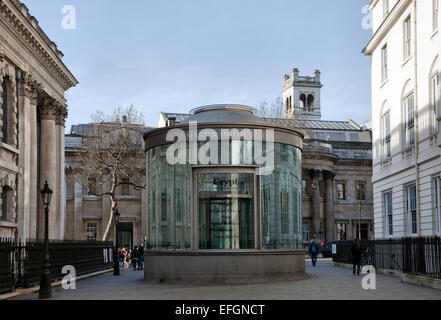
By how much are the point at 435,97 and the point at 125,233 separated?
44.9m

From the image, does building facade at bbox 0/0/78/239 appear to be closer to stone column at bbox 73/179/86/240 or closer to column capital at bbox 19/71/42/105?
column capital at bbox 19/71/42/105

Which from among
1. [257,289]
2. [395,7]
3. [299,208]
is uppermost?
[395,7]

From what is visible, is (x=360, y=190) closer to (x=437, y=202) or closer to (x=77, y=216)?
(x=77, y=216)

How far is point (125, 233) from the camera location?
65.4 m

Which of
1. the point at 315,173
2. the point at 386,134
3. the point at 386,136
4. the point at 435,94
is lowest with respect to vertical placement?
the point at 386,136

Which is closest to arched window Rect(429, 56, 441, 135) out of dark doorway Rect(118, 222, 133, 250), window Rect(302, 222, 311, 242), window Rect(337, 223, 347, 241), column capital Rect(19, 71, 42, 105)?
column capital Rect(19, 71, 42, 105)

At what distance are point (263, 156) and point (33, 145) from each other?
2044 cm

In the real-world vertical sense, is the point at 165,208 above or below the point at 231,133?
below

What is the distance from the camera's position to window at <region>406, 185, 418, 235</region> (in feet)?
93.7

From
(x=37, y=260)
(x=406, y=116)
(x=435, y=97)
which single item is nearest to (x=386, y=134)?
(x=406, y=116)

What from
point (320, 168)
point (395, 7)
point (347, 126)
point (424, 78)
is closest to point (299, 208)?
point (424, 78)

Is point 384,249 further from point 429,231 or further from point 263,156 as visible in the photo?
point 263,156

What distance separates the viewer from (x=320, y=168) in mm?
69188

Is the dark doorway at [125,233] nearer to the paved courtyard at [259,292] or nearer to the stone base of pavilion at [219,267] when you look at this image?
the paved courtyard at [259,292]
